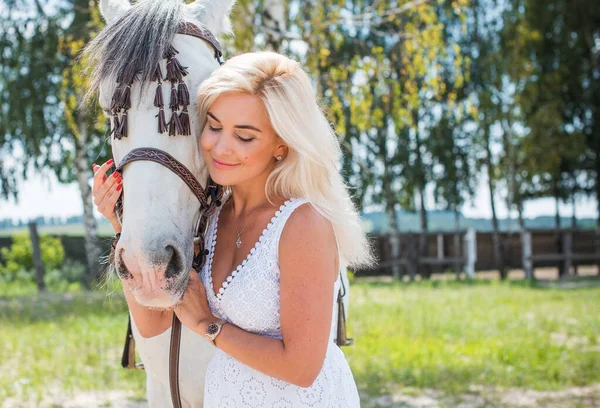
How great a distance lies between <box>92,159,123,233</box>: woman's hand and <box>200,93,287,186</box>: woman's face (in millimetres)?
247

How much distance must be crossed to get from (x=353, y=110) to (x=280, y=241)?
5.35 meters

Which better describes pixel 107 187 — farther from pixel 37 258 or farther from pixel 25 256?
pixel 25 256

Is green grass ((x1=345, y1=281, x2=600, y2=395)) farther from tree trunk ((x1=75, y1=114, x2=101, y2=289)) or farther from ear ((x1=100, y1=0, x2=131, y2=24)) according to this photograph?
tree trunk ((x1=75, y1=114, x2=101, y2=289))

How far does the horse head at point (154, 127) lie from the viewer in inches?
59.8

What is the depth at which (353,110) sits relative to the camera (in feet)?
22.2

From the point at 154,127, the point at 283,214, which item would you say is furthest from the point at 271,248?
the point at 154,127

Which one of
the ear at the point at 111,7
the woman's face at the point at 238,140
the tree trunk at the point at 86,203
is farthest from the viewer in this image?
the tree trunk at the point at 86,203

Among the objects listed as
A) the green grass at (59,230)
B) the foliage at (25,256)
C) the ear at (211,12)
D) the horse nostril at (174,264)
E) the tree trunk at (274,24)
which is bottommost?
the foliage at (25,256)

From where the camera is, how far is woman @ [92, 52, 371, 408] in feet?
5.02

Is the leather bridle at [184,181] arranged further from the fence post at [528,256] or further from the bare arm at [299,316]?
the fence post at [528,256]

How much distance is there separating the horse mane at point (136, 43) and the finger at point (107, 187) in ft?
0.80

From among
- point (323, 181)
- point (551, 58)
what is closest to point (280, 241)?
point (323, 181)

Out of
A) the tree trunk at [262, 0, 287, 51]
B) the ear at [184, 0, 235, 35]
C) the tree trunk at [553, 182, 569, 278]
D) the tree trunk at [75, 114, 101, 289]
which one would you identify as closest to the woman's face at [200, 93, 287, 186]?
the ear at [184, 0, 235, 35]

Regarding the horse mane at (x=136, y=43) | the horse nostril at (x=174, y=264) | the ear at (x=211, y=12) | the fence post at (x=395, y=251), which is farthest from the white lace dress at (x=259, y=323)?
the fence post at (x=395, y=251)
